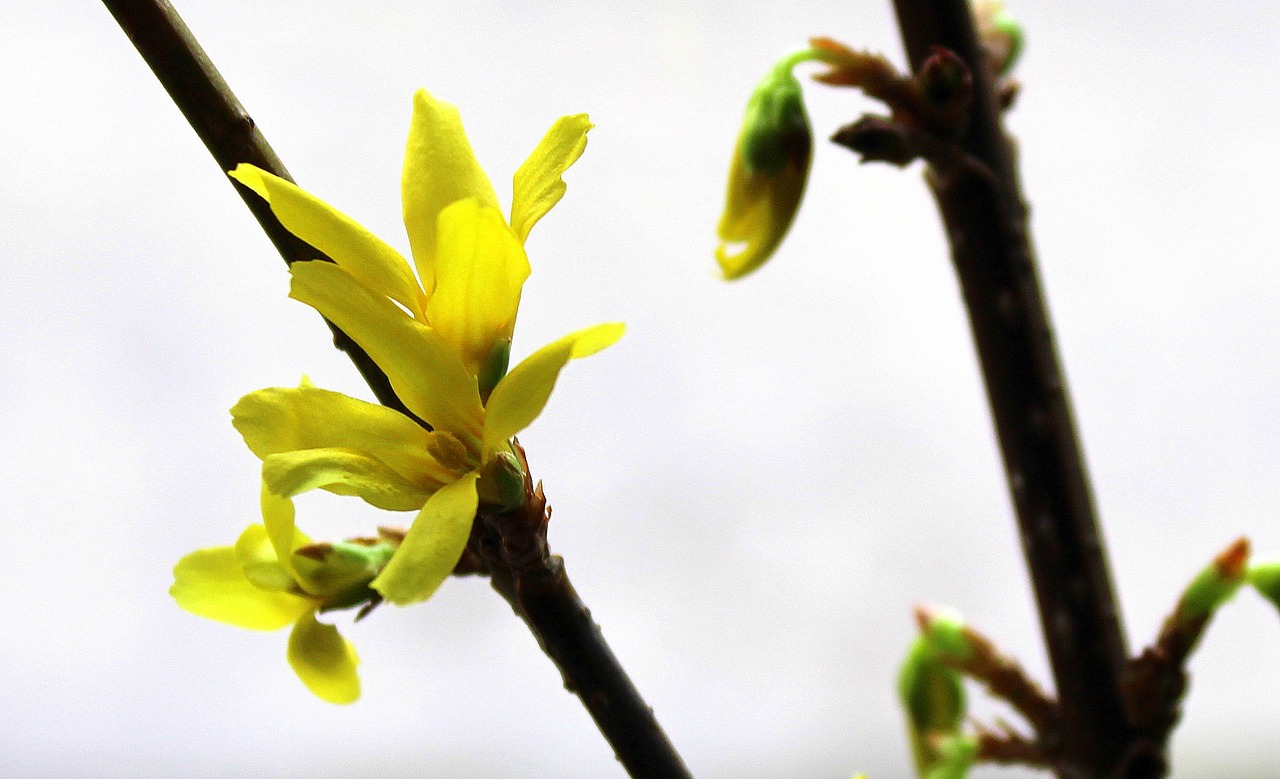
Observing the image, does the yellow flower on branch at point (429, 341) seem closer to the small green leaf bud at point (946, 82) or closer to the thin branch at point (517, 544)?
the thin branch at point (517, 544)

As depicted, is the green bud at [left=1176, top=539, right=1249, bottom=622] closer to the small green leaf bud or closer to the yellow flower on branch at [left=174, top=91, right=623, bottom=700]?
the small green leaf bud

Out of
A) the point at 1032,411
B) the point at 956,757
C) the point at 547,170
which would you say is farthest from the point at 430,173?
the point at 956,757

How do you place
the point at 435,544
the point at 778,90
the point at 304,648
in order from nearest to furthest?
the point at 435,544, the point at 304,648, the point at 778,90

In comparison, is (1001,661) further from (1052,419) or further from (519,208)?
(519,208)

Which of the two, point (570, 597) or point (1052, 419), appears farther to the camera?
point (1052, 419)

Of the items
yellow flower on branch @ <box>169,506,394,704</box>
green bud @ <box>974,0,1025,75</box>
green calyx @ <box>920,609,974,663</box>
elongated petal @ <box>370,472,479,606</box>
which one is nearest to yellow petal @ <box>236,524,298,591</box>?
yellow flower on branch @ <box>169,506,394,704</box>

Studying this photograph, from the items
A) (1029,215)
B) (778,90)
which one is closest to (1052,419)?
(1029,215)

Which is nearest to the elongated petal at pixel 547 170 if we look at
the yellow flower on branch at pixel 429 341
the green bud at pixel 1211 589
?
the yellow flower on branch at pixel 429 341
